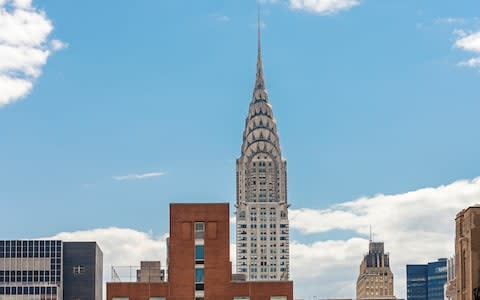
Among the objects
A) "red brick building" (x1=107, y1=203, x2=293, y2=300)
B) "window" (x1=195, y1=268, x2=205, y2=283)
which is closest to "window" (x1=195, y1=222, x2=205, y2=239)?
"red brick building" (x1=107, y1=203, x2=293, y2=300)

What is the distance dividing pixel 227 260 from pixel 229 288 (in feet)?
11.6

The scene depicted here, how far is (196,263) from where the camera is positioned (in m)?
151

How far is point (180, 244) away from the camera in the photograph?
494 feet

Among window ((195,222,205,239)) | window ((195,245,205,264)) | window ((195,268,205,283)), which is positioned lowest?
window ((195,268,205,283))

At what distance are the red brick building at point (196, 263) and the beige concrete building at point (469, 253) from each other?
72.3 metres

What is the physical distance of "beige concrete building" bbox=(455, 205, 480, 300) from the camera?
77.3 meters

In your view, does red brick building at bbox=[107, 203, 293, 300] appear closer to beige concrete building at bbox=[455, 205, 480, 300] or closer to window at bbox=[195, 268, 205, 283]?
window at bbox=[195, 268, 205, 283]

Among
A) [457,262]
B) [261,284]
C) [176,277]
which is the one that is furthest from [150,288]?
[457,262]

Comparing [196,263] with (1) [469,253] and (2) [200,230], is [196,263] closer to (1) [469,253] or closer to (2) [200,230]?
(2) [200,230]

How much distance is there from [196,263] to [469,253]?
251 feet

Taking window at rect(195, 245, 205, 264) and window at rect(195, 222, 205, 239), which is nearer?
window at rect(195, 245, 205, 264)

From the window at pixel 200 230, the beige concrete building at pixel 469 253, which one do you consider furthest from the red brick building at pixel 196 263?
the beige concrete building at pixel 469 253

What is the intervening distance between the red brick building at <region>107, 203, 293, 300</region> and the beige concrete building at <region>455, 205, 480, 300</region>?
7231 cm

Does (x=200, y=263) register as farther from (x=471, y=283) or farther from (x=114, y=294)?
(x=471, y=283)
